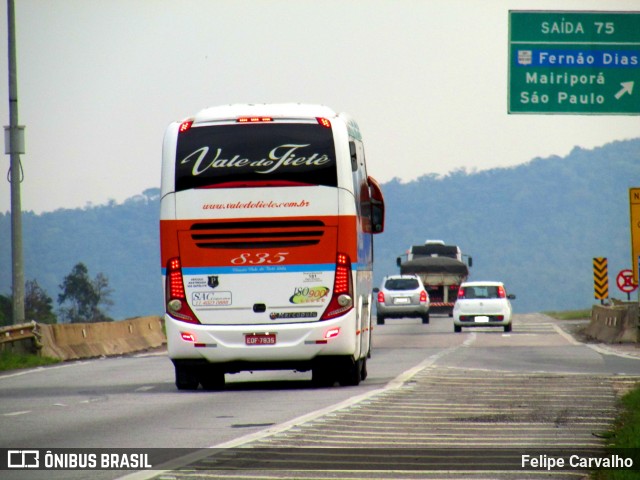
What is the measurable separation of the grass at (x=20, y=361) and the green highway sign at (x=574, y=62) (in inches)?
433

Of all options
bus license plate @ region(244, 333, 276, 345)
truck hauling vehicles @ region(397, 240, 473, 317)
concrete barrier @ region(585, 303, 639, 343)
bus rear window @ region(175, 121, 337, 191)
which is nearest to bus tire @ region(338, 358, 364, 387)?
bus license plate @ region(244, 333, 276, 345)

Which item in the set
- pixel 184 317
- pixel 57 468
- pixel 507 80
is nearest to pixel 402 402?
pixel 184 317

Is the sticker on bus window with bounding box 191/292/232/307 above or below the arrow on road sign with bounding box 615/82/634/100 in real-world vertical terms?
below

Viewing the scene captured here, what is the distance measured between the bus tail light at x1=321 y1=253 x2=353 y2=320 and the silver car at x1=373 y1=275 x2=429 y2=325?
36.5m

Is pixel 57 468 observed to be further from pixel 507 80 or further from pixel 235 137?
pixel 507 80

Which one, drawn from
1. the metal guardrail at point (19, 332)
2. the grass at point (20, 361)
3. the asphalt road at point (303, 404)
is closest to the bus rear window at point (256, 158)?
the asphalt road at point (303, 404)

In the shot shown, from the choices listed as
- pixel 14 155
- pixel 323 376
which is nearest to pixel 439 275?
pixel 14 155

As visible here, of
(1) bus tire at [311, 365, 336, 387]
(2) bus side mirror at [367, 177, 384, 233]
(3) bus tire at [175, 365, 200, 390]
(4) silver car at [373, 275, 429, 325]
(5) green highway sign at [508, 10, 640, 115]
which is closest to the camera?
(1) bus tire at [311, 365, 336, 387]

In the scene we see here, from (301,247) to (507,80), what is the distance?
5.92 m

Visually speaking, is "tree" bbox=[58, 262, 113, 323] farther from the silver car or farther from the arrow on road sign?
the arrow on road sign

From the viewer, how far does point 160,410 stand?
706 inches

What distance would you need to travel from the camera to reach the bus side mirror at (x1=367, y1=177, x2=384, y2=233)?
23656 millimetres

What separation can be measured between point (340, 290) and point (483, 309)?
27.6 meters

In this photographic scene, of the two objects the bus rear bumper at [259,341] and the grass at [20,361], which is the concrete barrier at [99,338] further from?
the bus rear bumper at [259,341]
